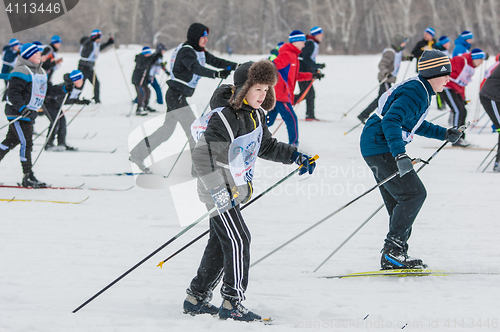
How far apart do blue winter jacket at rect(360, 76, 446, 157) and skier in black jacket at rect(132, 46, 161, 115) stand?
9036 millimetres

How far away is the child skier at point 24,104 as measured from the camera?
5.34 m

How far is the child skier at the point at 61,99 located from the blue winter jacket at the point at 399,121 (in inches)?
178

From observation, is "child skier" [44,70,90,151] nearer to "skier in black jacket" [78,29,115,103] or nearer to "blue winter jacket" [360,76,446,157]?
"skier in black jacket" [78,29,115,103]

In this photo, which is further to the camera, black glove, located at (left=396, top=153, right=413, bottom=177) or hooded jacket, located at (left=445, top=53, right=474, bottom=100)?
hooded jacket, located at (left=445, top=53, right=474, bottom=100)

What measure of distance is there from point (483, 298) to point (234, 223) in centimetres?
152

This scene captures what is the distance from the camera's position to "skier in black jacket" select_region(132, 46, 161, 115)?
11453mm

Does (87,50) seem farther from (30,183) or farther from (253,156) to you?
(253,156)

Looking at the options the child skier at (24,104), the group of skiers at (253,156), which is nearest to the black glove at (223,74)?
the group of skiers at (253,156)

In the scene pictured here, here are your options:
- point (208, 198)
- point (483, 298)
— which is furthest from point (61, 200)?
point (483, 298)

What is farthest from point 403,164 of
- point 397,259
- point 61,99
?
point 61,99

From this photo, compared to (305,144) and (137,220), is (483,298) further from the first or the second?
(305,144)

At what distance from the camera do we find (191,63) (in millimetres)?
5352

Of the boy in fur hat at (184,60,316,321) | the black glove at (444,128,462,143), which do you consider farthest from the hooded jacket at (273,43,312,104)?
the boy in fur hat at (184,60,316,321)

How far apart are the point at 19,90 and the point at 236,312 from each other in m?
4.15
